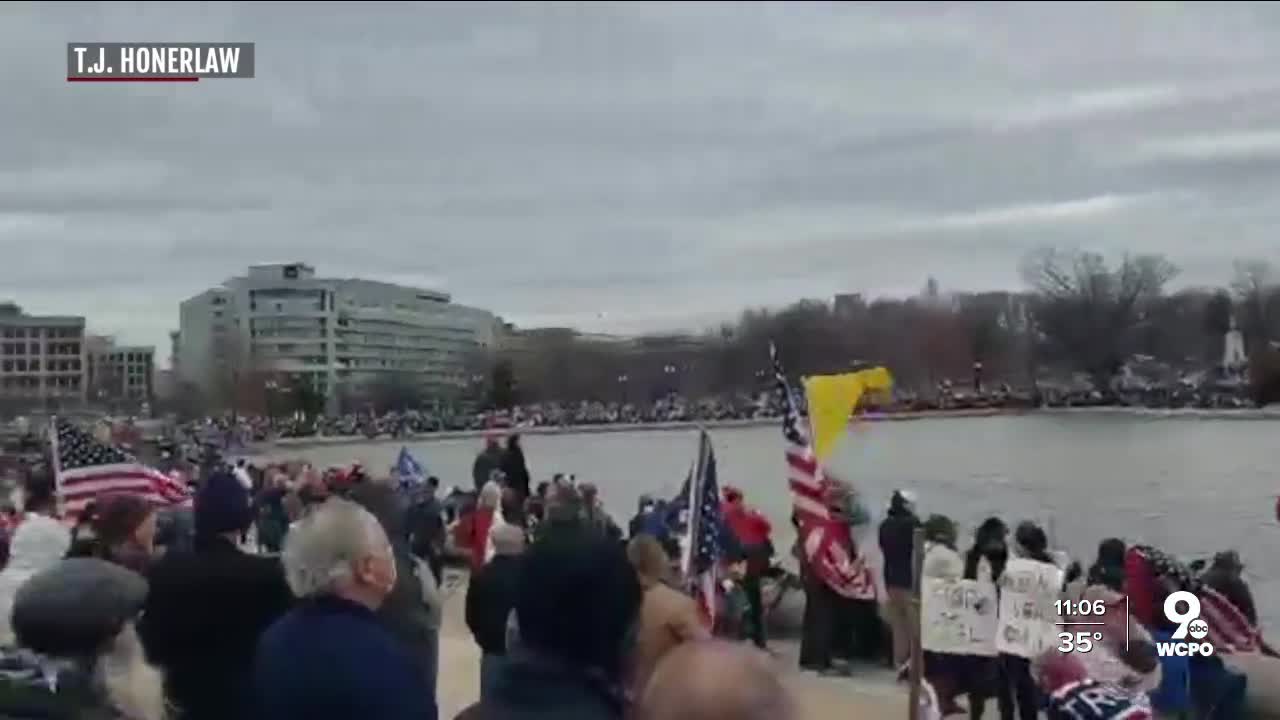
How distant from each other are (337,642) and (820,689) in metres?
8.95

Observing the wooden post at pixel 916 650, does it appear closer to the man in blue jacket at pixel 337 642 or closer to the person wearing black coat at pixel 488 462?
the man in blue jacket at pixel 337 642

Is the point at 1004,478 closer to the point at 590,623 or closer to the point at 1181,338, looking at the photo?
the point at 590,623

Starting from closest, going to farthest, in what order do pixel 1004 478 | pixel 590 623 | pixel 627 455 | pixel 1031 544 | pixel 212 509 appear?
pixel 590 623 < pixel 212 509 < pixel 1031 544 < pixel 1004 478 < pixel 627 455

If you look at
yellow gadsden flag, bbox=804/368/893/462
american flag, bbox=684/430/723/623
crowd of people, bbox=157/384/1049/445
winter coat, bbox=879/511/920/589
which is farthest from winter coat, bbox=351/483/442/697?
crowd of people, bbox=157/384/1049/445

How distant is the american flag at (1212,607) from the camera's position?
30.0 feet

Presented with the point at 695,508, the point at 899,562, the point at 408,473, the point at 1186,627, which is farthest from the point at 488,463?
the point at 1186,627

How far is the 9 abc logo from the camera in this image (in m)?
8.83

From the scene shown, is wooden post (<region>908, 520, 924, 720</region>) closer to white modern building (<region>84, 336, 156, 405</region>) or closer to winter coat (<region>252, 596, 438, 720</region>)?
winter coat (<region>252, 596, 438, 720</region>)

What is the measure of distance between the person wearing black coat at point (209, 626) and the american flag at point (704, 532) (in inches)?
161

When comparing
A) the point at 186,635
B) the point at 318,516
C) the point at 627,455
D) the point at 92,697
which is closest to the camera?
the point at 92,697

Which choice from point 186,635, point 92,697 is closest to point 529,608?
point 92,697

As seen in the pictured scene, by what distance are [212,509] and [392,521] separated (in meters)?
1.78

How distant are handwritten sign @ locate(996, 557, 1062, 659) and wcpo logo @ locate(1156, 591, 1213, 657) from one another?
78 centimetres

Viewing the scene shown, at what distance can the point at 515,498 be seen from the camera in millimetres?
17359
